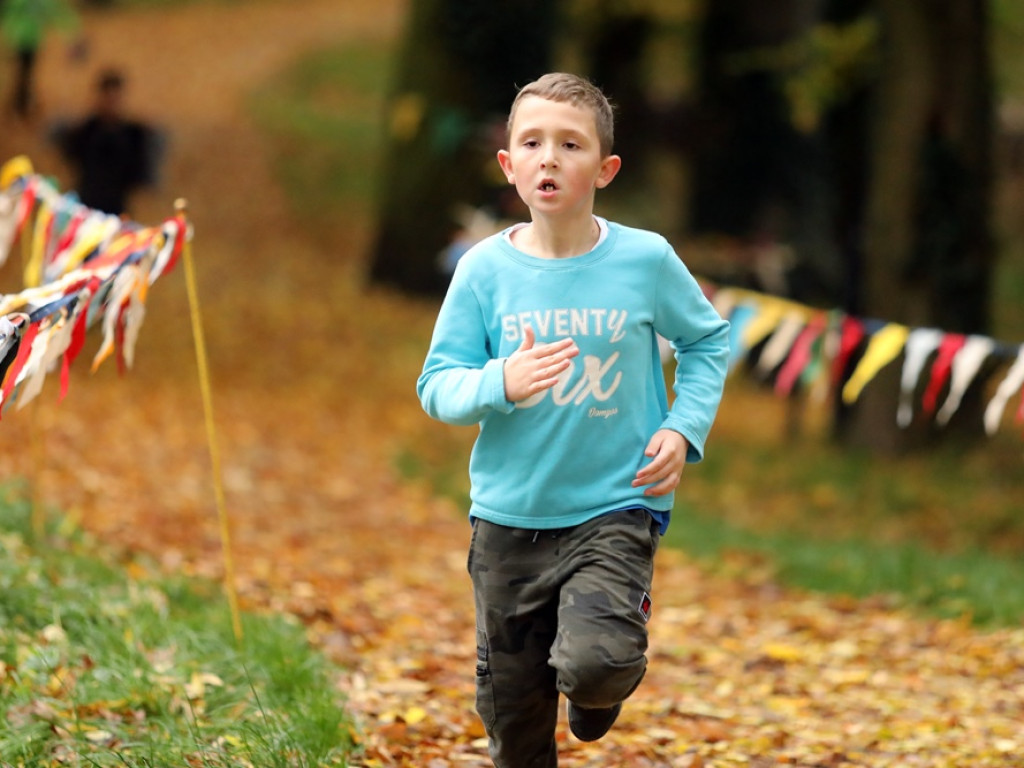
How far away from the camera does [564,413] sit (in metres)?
3.61

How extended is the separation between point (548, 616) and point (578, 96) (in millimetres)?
1358

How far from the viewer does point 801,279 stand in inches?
566

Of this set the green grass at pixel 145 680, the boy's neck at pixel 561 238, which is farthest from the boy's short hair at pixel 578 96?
the green grass at pixel 145 680

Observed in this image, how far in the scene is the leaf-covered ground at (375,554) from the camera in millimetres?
5020

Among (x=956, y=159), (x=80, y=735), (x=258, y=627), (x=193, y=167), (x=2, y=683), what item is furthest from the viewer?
(x=193, y=167)

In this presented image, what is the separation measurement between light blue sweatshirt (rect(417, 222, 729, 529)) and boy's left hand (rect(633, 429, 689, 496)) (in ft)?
0.13

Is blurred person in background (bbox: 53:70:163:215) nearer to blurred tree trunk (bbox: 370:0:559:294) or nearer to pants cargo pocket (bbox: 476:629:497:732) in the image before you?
blurred tree trunk (bbox: 370:0:559:294)

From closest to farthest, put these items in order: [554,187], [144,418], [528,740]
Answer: [554,187], [528,740], [144,418]

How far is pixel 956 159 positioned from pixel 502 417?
787cm

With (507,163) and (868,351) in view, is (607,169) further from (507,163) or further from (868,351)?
(868,351)

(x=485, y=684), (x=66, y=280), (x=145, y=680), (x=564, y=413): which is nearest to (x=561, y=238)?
(x=564, y=413)

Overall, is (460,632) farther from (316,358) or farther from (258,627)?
(316,358)

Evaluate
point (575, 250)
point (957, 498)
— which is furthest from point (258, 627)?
point (957, 498)

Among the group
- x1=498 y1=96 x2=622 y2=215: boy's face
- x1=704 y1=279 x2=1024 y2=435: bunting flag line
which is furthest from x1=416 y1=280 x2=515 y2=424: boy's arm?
x1=704 y1=279 x2=1024 y2=435: bunting flag line
